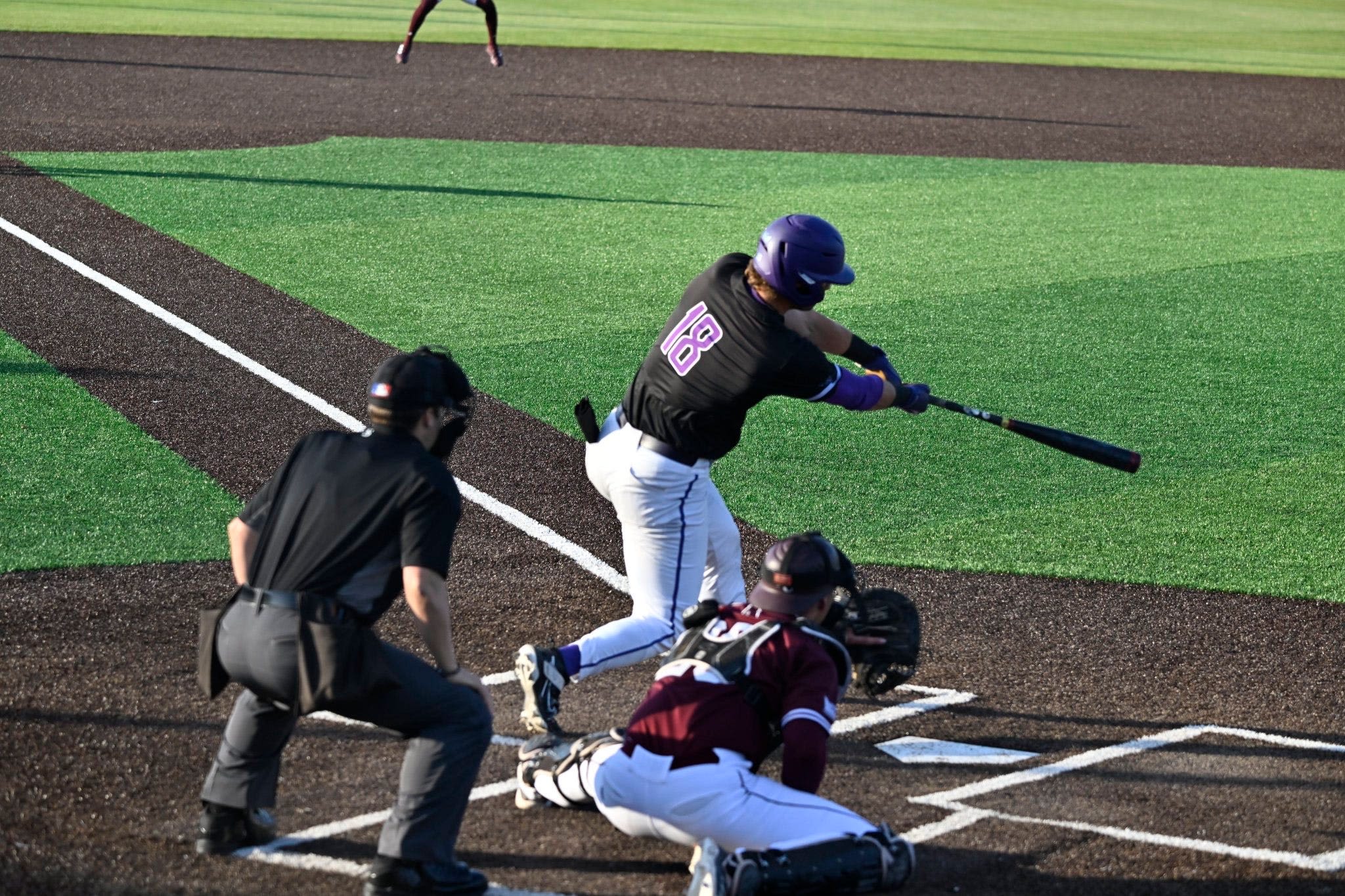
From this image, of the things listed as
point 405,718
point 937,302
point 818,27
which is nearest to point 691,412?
point 405,718

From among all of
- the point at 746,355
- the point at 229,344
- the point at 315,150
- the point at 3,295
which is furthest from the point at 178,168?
the point at 746,355

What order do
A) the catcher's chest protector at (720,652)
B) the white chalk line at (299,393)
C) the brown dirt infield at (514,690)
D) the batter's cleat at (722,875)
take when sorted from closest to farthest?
the batter's cleat at (722,875) < the catcher's chest protector at (720,652) < the brown dirt infield at (514,690) < the white chalk line at (299,393)

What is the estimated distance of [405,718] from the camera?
485cm

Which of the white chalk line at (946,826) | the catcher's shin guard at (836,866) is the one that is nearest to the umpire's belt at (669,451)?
the white chalk line at (946,826)

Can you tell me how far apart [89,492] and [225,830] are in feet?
13.7

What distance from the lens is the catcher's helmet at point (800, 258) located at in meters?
5.98

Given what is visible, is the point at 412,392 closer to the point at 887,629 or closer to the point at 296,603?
the point at 296,603

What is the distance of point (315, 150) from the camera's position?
1916 centimetres

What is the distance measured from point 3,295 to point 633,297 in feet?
16.6

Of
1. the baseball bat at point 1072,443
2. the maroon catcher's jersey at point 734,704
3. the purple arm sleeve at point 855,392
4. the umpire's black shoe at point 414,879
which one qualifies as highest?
→ the purple arm sleeve at point 855,392

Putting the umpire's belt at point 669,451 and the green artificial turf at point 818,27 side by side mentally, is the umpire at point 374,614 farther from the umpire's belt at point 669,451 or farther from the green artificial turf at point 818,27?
the green artificial turf at point 818,27

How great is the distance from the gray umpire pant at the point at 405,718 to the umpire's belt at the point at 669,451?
1.50m

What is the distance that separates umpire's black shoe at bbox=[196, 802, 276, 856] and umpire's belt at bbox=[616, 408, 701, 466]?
6.63 ft

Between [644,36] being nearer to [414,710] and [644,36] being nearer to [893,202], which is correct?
[893,202]
